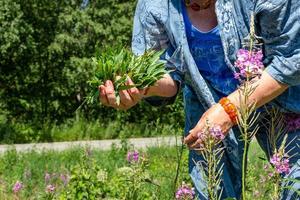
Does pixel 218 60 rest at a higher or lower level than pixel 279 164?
higher

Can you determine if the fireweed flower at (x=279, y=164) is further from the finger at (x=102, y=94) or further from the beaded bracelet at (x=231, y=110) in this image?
the finger at (x=102, y=94)

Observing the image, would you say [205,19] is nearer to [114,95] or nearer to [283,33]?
[283,33]

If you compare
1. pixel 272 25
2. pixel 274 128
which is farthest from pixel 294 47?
pixel 274 128

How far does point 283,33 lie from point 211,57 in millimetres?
295

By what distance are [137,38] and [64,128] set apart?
45.8ft

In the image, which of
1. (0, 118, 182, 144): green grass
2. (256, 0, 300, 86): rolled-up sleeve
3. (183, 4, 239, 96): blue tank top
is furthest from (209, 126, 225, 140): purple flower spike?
(0, 118, 182, 144): green grass

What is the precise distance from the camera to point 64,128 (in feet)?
53.9

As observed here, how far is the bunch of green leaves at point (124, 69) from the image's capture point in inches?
91.4

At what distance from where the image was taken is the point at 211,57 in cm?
253

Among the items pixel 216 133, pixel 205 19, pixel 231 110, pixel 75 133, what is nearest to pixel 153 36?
pixel 205 19

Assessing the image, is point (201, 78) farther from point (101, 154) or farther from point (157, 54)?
point (101, 154)

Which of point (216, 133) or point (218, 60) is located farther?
point (218, 60)

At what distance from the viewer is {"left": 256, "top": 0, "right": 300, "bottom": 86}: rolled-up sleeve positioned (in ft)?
7.61

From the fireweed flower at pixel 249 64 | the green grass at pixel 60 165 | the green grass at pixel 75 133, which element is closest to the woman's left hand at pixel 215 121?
the fireweed flower at pixel 249 64
